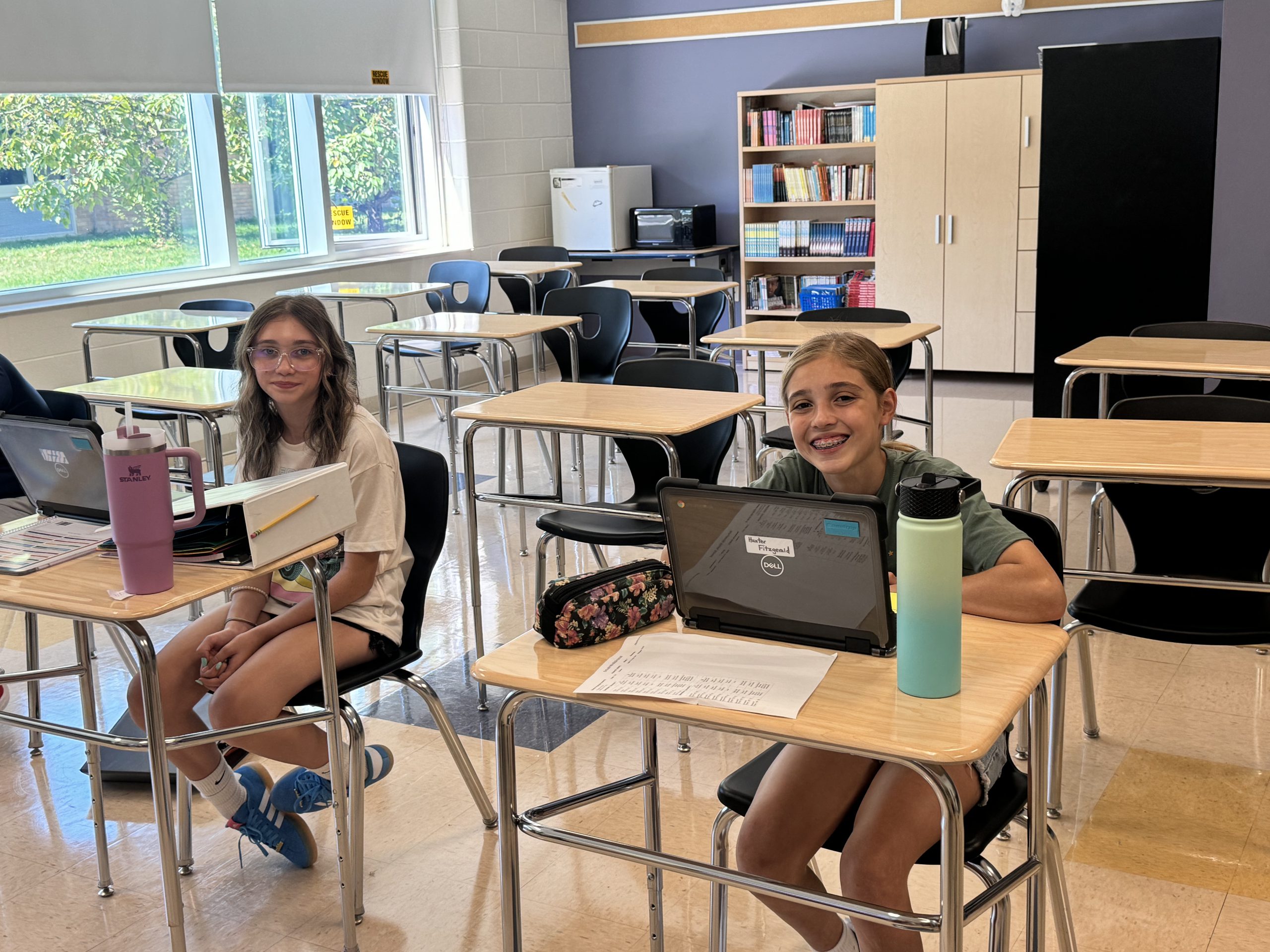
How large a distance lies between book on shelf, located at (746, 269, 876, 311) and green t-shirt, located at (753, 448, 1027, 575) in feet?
19.9

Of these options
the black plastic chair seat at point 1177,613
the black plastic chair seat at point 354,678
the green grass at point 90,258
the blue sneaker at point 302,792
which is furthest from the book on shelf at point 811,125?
the blue sneaker at point 302,792

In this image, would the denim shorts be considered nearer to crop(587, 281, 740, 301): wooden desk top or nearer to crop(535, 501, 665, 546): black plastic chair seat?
crop(535, 501, 665, 546): black plastic chair seat

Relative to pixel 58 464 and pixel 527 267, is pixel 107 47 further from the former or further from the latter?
pixel 58 464

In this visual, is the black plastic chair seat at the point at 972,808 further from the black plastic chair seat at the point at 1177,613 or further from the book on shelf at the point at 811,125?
the book on shelf at the point at 811,125

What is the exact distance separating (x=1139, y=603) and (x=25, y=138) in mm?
5362

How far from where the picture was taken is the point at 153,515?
1.82m

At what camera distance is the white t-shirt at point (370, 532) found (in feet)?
7.43

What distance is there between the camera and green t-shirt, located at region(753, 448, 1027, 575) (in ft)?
5.47

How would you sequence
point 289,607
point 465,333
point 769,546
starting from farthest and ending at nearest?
point 465,333, point 289,607, point 769,546

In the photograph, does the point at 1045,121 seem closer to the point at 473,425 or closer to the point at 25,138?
the point at 473,425

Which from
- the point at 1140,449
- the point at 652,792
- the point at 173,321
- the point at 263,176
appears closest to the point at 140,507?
the point at 652,792

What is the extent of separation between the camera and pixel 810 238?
26.1 ft

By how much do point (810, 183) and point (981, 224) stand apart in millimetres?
1189

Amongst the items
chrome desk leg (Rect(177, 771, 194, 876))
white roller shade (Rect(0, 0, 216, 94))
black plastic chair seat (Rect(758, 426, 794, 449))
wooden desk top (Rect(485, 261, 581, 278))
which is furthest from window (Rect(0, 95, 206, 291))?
chrome desk leg (Rect(177, 771, 194, 876))
